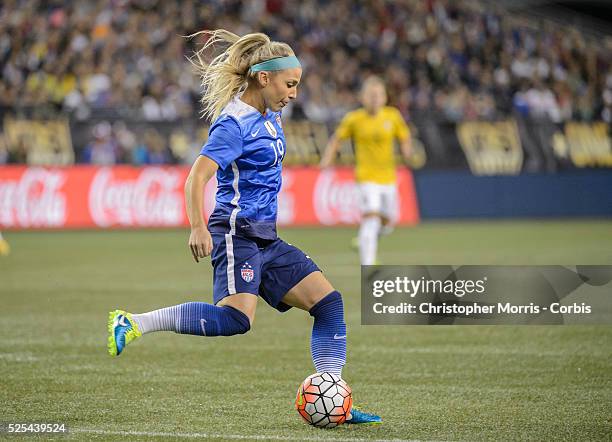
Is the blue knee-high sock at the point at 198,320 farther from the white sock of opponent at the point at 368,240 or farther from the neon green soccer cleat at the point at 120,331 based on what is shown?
the white sock of opponent at the point at 368,240

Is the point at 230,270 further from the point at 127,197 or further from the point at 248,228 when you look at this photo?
the point at 127,197

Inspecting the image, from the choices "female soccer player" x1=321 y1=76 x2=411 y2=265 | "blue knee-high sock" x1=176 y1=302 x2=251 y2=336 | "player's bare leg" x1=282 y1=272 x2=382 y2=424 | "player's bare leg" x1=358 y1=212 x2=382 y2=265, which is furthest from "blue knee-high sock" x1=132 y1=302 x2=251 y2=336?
"female soccer player" x1=321 y1=76 x2=411 y2=265

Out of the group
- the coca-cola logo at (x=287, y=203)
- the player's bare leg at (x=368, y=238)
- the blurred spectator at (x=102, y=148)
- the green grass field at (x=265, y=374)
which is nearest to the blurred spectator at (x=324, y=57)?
the blurred spectator at (x=102, y=148)

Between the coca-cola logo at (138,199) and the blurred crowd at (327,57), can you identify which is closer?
the coca-cola logo at (138,199)

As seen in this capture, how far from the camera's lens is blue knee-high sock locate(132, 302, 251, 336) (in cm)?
619

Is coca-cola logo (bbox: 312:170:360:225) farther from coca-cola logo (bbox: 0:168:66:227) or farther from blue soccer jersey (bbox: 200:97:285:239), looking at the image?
blue soccer jersey (bbox: 200:97:285:239)

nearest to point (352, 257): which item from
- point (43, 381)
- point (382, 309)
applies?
point (382, 309)

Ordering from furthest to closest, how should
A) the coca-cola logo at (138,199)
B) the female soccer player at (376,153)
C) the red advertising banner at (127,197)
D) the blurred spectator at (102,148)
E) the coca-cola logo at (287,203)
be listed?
the coca-cola logo at (287,203), the blurred spectator at (102,148), the coca-cola logo at (138,199), the red advertising banner at (127,197), the female soccer player at (376,153)

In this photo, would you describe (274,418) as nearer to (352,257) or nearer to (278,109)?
(278,109)

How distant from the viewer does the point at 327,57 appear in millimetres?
31078

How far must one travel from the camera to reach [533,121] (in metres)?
28.7

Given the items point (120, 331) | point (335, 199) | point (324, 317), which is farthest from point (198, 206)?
point (335, 199)

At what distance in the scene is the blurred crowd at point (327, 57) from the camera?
27.0m

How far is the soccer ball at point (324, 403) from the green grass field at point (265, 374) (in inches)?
2.6
